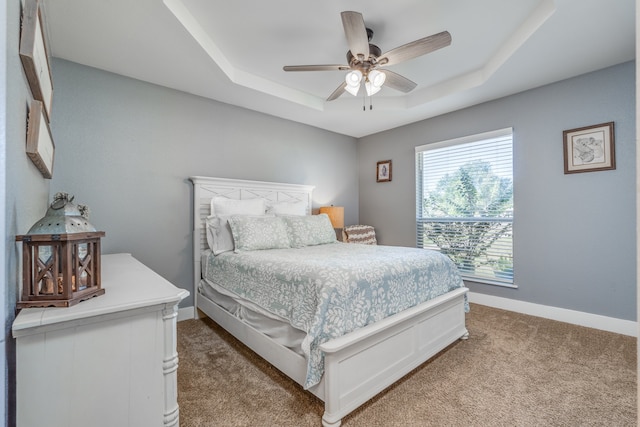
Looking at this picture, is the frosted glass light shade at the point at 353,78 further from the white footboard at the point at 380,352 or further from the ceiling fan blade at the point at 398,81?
the white footboard at the point at 380,352

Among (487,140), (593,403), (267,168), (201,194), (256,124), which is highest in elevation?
(256,124)

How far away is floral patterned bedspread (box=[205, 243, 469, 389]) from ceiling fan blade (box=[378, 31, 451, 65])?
153 centimetres

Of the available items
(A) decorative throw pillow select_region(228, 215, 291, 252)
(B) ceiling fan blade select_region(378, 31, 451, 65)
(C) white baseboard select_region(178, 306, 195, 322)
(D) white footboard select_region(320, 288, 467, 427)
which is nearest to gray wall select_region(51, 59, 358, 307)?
(C) white baseboard select_region(178, 306, 195, 322)

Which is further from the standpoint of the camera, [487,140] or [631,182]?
[487,140]

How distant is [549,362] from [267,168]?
137 inches

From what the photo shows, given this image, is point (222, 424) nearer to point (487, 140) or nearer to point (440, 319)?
point (440, 319)

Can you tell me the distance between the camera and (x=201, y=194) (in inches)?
124

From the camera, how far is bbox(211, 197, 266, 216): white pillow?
3.08m

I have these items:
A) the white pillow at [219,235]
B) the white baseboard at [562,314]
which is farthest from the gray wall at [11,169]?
the white baseboard at [562,314]

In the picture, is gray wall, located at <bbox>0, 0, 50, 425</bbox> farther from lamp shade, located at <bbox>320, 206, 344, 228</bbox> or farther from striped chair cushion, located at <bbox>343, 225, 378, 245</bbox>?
striped chair cushion, located at <bbox>343, 225, 378, 245</bbox>

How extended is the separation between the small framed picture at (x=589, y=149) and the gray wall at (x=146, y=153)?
133 inches

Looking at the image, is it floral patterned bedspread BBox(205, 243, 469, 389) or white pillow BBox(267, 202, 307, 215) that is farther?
white pillow BBox(267, 202, 307, 215)

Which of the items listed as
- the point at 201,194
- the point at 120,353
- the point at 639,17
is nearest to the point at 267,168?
the point at 201,194

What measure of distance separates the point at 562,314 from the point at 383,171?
9.46 feet
